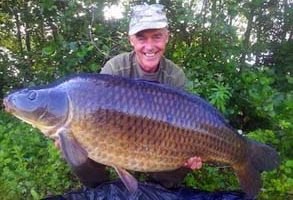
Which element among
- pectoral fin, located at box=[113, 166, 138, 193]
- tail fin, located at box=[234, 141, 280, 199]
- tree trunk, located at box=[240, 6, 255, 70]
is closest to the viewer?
pectoral fin, located at box=[113, 166, 138, 193]

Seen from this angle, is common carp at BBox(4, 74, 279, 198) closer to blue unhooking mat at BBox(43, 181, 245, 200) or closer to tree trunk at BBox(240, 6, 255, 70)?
blue unhooking mat at BBox(43, 181, 245, 200)

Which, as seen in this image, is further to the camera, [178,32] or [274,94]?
[178,32]

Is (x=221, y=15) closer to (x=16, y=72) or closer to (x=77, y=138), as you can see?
(x=16, y=72)

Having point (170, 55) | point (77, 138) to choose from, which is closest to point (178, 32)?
point (170, 55)

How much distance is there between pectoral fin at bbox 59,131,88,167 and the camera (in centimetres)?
256

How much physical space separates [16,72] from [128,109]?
3038 mm

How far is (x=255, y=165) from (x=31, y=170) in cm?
141

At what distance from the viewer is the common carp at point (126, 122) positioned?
8.43 feet

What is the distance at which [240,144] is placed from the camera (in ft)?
9.57

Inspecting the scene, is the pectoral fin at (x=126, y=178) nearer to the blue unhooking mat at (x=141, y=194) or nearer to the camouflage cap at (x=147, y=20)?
the blue unhooking mat at (x=141, y=194)

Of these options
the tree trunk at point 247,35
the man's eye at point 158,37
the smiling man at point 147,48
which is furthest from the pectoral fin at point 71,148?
the tree trunk at point 247,35

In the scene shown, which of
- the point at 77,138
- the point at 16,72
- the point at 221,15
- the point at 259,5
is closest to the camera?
the point at 77,138

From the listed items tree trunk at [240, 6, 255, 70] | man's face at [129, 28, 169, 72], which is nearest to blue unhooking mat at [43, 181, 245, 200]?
man's face at [129, 28, 169, 72]

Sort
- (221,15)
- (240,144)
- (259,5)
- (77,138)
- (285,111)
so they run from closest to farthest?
(77,138), (240,144), (285,111), (221,15), (259,5)
